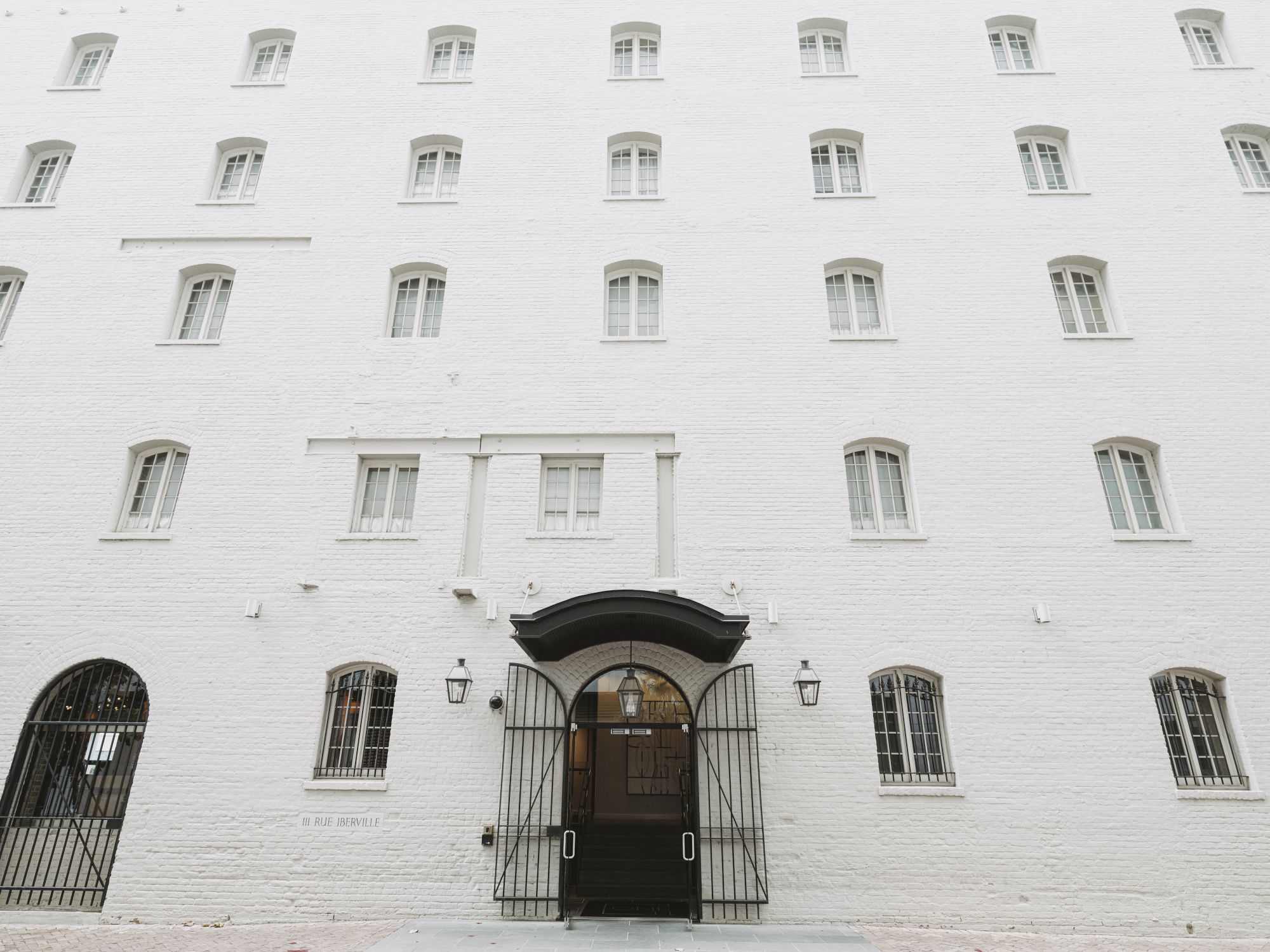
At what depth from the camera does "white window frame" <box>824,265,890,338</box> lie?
12.4 m

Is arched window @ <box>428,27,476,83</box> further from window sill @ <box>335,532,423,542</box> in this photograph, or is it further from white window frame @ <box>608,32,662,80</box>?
window sill @ <box>335,532,423,542</box>

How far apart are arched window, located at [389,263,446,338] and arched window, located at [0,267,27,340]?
716 cm

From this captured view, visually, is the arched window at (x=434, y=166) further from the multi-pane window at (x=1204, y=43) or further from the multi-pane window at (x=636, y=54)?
the multi-pane window at (x=1204, y=43)

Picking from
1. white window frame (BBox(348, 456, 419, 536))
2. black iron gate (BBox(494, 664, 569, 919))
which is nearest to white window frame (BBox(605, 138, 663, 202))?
white window frame (BBox(348, 456, 419, 536))

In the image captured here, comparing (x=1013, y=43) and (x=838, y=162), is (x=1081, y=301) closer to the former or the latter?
(x=838, y=162)

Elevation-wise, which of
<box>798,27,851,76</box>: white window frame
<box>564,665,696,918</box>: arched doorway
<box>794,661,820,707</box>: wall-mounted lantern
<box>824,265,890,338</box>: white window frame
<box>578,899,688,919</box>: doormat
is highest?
<box>798,27,851,76</box>: white window frame

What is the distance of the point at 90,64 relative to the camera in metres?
15.6

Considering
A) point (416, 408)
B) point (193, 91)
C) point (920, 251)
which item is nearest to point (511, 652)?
point (416, 408)

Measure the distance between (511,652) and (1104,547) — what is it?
9.27 m

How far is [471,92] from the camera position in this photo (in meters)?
14.4

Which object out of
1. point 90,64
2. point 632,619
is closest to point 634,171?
point 632,619

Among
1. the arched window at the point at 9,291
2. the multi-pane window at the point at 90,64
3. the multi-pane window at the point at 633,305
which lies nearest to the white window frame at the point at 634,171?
the multi-pane window at the point at 633,305

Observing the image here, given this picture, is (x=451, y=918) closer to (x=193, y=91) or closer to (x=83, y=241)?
(x=83, y=241)

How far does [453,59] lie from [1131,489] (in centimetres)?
1577
